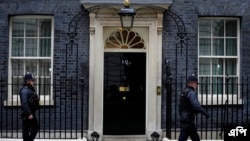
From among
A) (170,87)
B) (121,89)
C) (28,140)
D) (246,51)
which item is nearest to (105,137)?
(121,89)

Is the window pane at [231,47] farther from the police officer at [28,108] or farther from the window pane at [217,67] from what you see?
the police officer at [28,108]

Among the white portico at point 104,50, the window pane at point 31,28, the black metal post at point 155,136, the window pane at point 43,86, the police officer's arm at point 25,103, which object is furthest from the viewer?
the window pane at point 31,28

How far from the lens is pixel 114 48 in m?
15.0

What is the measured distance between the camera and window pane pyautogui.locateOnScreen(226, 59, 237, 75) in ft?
50.3

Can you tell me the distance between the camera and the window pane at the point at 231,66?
1534cm

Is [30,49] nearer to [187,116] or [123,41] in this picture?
[123,41]

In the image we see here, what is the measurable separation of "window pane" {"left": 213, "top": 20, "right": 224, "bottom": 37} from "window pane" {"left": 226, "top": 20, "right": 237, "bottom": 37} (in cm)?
15

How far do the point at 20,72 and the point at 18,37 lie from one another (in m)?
0.97

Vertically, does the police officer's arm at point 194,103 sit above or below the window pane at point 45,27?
below

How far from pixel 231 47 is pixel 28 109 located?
6.56 meters

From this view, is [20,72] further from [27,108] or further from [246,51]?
[246,51]

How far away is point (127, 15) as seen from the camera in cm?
1365

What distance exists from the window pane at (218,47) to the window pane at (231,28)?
291mm

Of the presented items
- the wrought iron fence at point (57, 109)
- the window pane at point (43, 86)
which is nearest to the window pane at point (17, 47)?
the wrought iron fence at point (57, 109)
